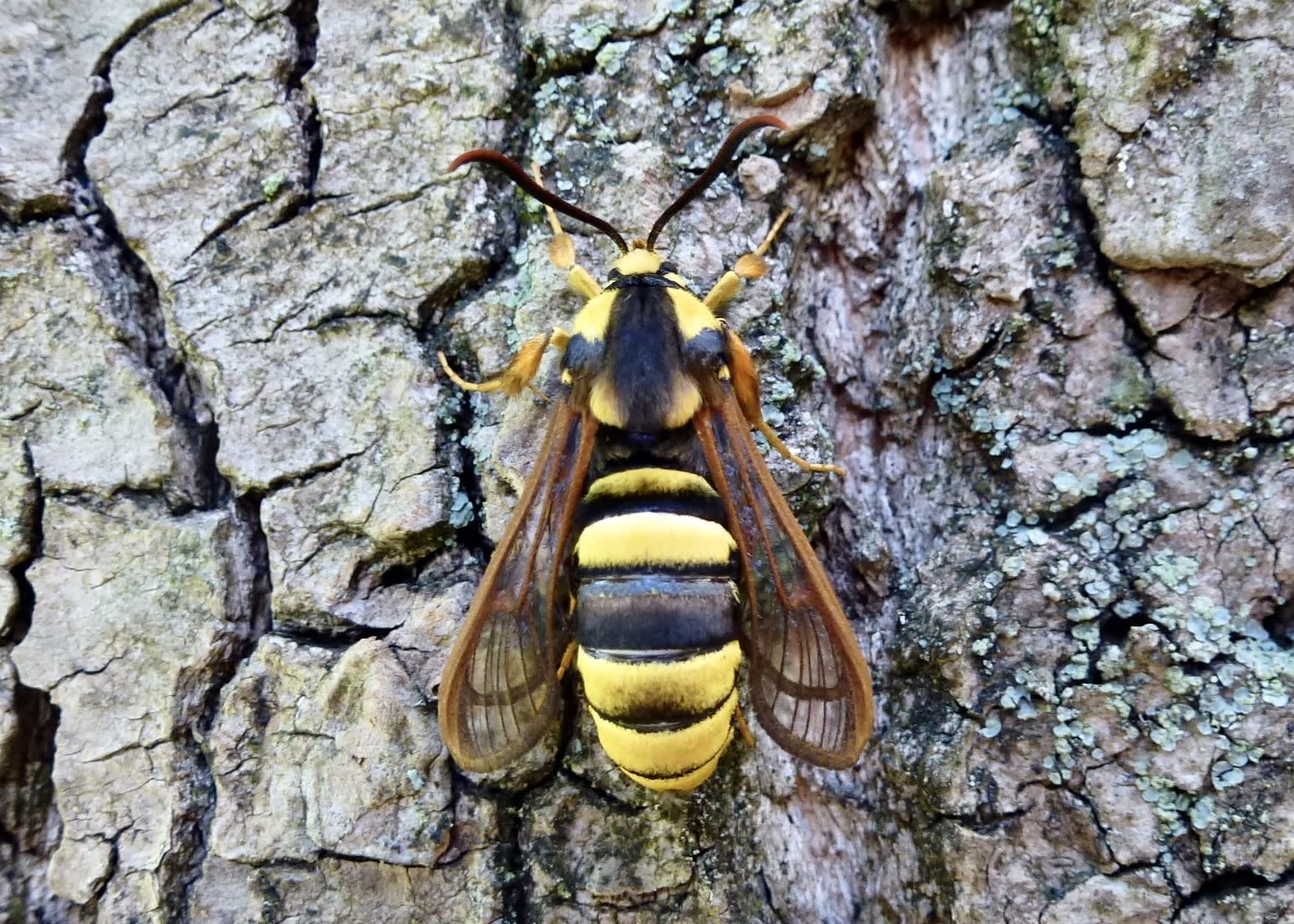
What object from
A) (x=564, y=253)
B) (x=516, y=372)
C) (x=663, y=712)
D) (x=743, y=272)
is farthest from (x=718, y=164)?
(x=663, y=712)

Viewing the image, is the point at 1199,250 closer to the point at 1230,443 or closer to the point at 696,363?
the point at 1230,443

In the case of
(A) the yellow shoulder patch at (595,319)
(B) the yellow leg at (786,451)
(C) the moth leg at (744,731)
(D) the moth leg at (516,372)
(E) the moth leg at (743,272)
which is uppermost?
(E) the moth leg at (743,272)

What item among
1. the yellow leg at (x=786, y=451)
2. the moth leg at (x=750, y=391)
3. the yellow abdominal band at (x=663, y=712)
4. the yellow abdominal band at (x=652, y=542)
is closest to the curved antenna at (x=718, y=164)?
the moth leg at (x=750, y=391)

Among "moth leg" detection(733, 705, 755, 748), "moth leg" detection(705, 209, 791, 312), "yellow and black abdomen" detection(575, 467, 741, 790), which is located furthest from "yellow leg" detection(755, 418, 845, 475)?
"moth leg" detection(733, 705, 755, 748)

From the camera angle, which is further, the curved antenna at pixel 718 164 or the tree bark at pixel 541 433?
the curved antenna at pixel 718 164

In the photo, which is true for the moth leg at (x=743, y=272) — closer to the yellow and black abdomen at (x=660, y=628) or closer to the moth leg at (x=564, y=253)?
the moth leg at (x=564, y=253)

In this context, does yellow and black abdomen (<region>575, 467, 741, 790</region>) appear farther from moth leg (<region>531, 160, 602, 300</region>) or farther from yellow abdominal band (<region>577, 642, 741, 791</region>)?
moth leg (<region>531, 160, 602, 300</region>)

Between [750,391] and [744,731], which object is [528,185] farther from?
[744,731]

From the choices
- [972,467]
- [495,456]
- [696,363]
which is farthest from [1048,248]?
[495,456]
